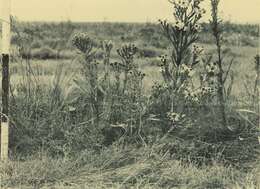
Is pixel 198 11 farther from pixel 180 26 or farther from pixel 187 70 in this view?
pixel 187 70

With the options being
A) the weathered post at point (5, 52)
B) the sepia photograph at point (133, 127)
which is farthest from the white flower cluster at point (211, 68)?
the weathered post at point (5, 52)

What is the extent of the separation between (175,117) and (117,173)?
37.7 inches

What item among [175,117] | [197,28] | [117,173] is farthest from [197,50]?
[117,173]

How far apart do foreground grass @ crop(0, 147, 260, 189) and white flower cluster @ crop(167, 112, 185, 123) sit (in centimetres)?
48

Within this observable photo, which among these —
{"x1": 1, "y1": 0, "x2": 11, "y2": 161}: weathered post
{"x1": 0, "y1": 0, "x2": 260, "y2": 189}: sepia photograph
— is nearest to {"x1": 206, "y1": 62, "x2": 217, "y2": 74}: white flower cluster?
{"x1": 0, "y1": 0, "x2": 260, "y2": 189}: sepia photograph

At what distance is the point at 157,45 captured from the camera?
24.1m

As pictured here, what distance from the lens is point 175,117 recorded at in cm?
677

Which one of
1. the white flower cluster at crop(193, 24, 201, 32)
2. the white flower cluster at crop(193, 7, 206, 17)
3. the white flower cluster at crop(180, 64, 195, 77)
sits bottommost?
the white flower cluster at crop(180, 64, 195, 77)

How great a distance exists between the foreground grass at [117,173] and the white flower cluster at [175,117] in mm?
476

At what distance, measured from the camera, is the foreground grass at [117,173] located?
19.5ft

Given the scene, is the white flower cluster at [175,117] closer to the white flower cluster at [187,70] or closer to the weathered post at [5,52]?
the white flower cluster at [187,70]

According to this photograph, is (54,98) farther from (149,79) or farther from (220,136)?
(149,79)

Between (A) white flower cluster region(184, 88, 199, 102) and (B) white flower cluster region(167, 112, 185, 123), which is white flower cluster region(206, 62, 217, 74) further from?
(B) white flower cluster region(167, 112, 185, 123)

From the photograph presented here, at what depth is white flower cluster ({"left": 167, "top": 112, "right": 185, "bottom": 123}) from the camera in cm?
674
